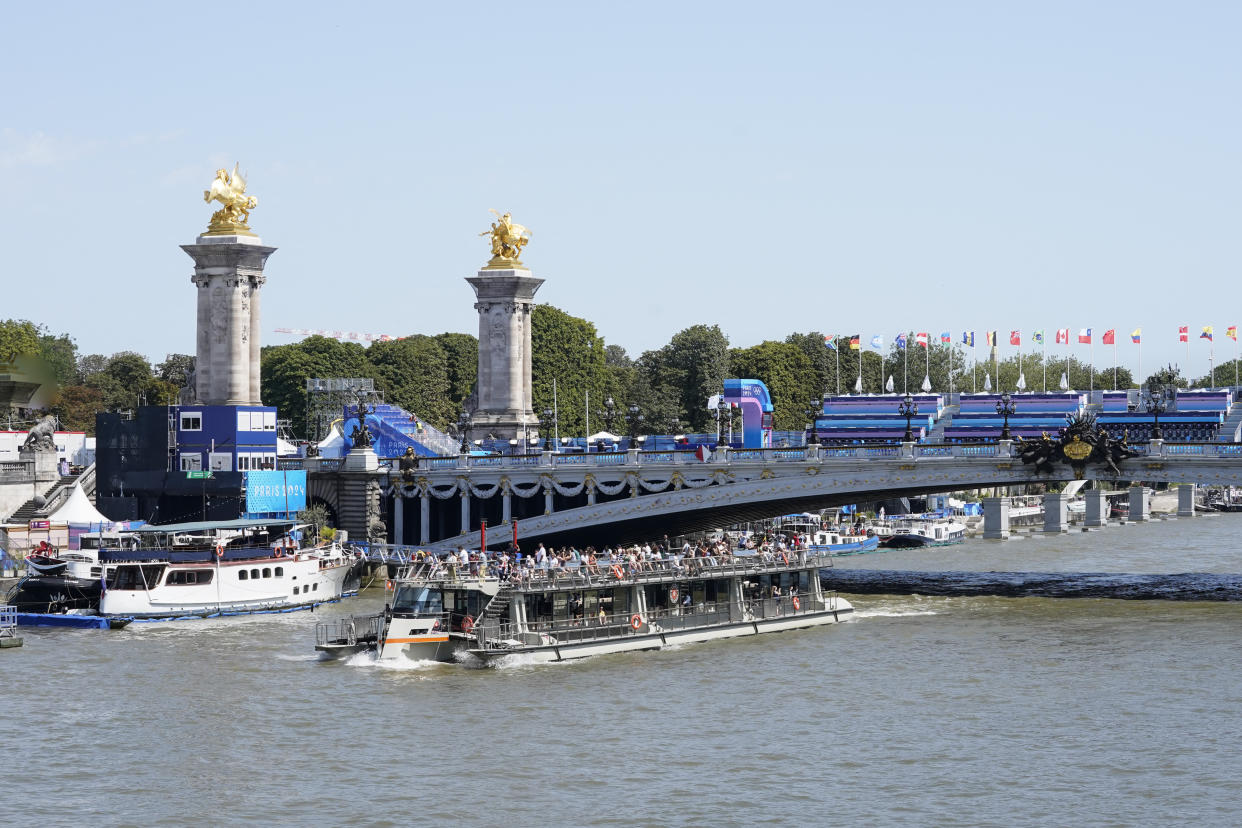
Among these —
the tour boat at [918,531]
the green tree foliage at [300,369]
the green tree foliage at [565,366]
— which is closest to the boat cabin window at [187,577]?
the tour boat at [918,531]

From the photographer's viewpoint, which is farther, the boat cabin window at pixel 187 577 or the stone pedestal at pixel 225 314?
the stone pedestal at pixel 225 314

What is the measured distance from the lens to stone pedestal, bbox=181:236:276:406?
353 feet

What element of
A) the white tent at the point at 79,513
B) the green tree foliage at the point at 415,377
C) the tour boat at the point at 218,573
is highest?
the green tree foliage at the point at 415,377

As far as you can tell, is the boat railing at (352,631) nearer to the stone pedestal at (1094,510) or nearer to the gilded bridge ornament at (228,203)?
the gilded bridge ornament at (228,203)

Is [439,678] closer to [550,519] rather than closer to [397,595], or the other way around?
[397,595]

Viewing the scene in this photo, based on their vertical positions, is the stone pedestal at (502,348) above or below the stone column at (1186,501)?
above

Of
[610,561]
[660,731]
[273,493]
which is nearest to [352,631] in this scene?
[610,561]

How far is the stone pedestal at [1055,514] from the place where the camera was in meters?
131

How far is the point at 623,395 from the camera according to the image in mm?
176500

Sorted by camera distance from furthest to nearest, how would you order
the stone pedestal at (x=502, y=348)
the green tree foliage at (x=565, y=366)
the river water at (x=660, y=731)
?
the green tree foliage at (x=565, y=366), the stone pedestal at (x=502, y=348), the river water at (x=660, y=731)

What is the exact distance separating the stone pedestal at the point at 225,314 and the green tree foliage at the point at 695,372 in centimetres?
6455

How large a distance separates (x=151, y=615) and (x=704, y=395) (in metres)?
99.0

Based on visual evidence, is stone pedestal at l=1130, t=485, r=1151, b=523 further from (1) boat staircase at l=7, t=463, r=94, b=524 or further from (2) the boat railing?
(2) the boat railing

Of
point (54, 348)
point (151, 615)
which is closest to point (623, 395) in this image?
point (54, 348)
